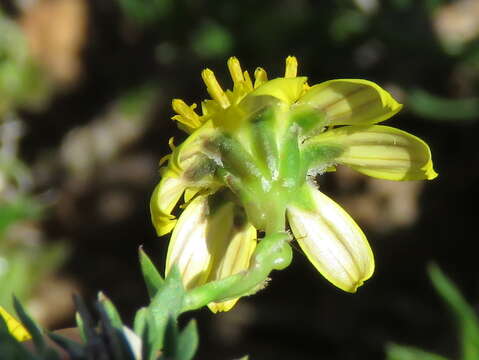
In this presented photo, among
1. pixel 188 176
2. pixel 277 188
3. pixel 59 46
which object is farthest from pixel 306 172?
pixel 59 46

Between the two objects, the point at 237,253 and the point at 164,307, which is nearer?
the point at 164,307

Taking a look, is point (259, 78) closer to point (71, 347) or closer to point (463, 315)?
point (71, 347)

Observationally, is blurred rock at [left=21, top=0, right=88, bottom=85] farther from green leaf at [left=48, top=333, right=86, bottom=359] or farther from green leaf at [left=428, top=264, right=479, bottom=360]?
green leaf at [left=48, top=333, right=86, bottom=359]

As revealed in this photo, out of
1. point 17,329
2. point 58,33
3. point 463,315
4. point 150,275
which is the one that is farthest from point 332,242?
point 58,33

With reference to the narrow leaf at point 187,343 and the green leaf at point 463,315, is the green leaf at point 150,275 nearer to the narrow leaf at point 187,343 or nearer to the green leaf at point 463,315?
the narrow leaf at point 187,343

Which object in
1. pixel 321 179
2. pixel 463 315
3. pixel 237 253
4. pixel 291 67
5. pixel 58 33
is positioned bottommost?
pixel 321 179

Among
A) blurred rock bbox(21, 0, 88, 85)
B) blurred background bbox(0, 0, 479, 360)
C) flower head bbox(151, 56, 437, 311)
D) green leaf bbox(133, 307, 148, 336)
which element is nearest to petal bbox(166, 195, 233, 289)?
flower head bbox(151, 56, 437, 311)
